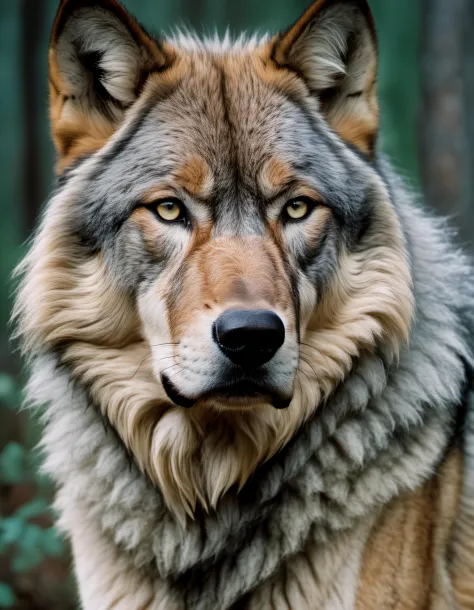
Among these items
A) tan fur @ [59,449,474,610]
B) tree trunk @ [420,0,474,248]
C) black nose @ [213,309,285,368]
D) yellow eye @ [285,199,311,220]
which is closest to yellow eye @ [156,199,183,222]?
yellow eye @ [285,199,311,220]

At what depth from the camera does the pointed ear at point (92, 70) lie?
3428 mm

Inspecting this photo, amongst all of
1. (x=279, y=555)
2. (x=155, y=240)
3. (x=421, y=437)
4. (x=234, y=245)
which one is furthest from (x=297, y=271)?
(x=279, y=555)

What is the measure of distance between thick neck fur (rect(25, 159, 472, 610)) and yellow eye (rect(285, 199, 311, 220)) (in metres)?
0.59

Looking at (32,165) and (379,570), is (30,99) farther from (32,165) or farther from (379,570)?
(379,570)

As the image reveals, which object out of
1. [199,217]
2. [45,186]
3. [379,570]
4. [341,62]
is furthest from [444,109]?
[45,186]

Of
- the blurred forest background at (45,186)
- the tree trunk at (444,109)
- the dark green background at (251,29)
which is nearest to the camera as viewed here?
the blurred forest background at (45,186)

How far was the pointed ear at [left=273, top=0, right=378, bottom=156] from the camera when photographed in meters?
3.54

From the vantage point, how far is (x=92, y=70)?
362cm

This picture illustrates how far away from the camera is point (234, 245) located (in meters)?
3.21

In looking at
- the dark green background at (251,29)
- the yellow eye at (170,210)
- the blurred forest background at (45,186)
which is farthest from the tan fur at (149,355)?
the dark green background at (251,29)

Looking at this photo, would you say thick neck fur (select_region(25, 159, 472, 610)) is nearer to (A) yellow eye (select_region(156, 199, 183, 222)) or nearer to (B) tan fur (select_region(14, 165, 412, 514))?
(B) tan fur (select_region(14, 165, 412, 514))

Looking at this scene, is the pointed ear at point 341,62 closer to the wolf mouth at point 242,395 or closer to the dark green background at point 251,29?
the wolf mouth at point 242,395

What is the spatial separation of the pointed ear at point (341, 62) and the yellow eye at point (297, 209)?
501mm

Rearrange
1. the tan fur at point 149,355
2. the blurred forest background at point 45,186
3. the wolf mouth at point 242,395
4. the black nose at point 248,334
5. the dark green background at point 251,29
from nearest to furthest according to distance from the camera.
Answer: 1. the black nose at point 248,334
2. the wolf mouth at point 242,395
3. the tan fur at point 149,355
4. the blurred forest background at point 45,186
5. the dark green background at point 251,29
